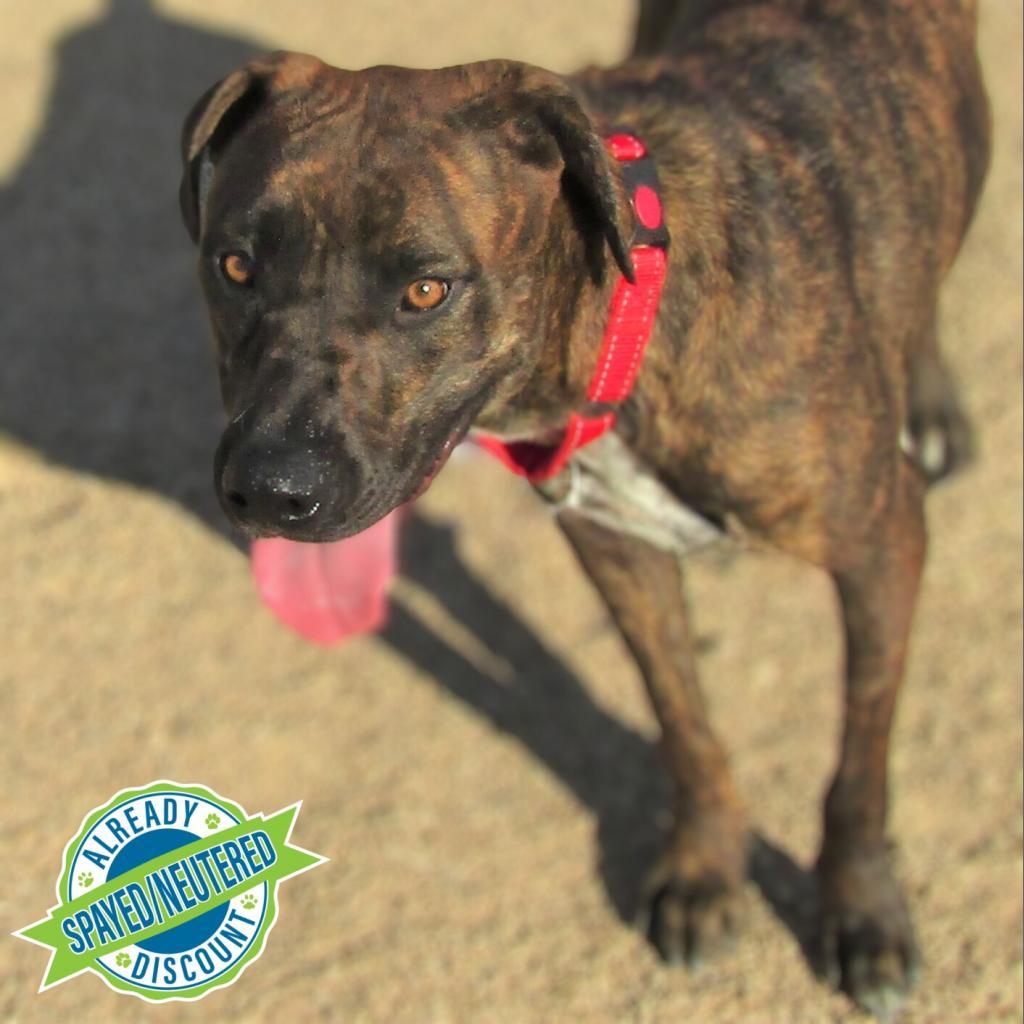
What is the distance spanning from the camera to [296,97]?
2.41 m

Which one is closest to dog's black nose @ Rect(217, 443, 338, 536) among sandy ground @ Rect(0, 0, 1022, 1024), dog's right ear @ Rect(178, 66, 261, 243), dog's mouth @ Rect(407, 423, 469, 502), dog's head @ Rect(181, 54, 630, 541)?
dog's head @ Rect(181, 54, 630, 541)

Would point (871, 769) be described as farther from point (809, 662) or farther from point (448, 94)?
point (448, 94)

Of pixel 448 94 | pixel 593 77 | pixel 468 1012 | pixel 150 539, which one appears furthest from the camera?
pixel 150 539

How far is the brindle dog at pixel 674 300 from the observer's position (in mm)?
2264

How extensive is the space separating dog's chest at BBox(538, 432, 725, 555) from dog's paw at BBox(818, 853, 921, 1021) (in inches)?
34.0

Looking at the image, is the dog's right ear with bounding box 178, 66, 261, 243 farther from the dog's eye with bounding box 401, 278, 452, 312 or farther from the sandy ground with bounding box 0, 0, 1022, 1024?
the sandy ground with bounding box 0, 0, 1022, 1024

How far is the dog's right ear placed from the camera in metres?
2.44

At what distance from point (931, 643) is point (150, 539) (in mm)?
2225

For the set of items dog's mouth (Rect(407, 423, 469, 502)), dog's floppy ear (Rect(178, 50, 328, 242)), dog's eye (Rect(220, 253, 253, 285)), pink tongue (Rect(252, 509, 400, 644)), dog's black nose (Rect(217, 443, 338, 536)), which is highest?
dog's floppy ear (Rect(178, 50, 328, 242))

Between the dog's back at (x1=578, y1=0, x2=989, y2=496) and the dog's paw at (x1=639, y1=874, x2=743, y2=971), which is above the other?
the dog's back at (x1=578, y1=0, x2=989, y2=496)

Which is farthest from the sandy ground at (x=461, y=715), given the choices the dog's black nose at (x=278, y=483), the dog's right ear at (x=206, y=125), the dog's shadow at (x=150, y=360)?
the dog's right ear at (x=206, y=125)

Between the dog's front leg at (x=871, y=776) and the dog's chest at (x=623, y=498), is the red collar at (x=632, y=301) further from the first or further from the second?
the dog's front leg at (x=871, y=776)

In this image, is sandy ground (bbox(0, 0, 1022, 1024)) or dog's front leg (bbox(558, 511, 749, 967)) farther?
sandy ground (bbox(0, 0, 1022, 1024))

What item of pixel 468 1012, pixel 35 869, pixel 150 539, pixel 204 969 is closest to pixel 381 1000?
pixel 468 1012
